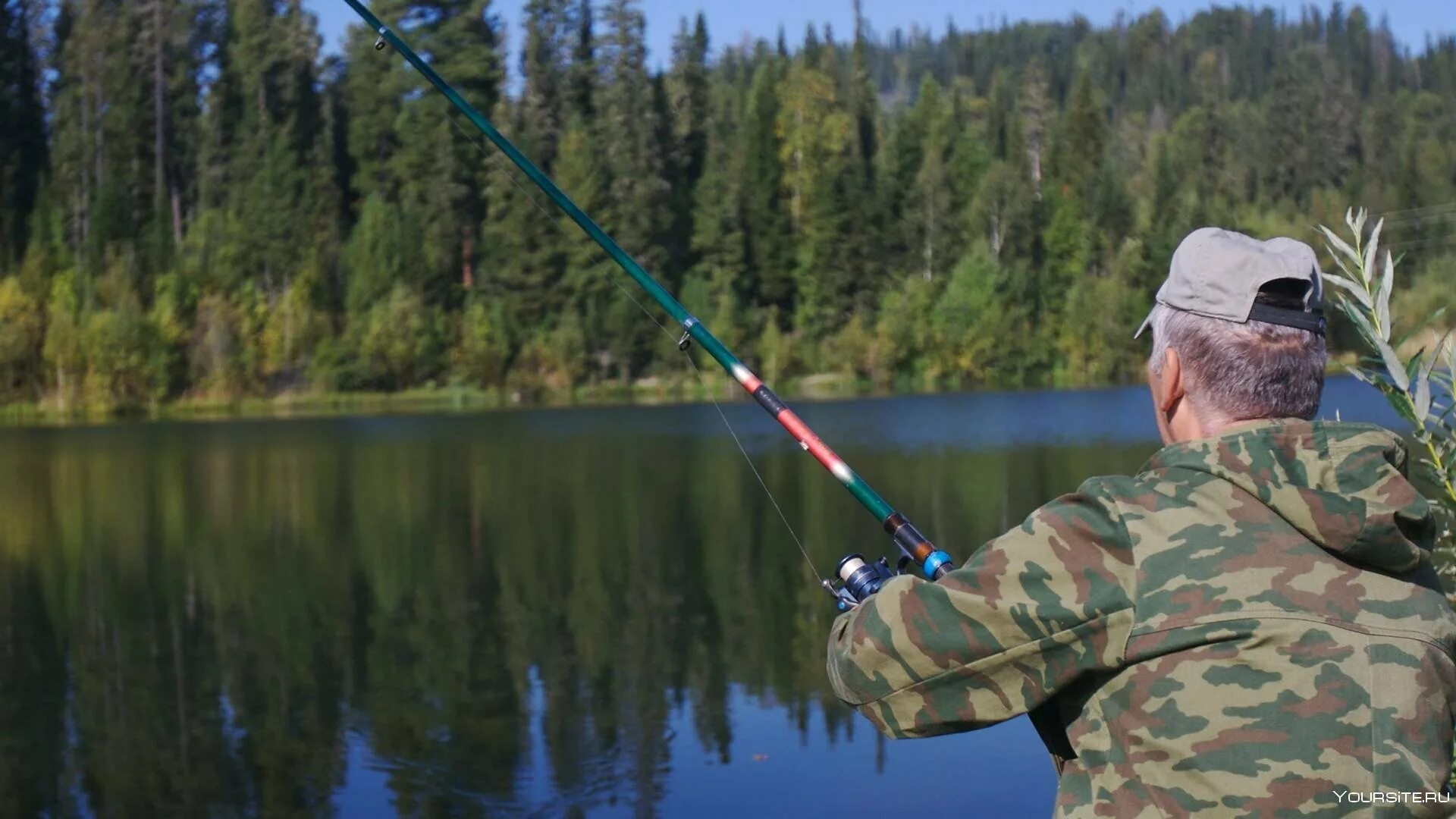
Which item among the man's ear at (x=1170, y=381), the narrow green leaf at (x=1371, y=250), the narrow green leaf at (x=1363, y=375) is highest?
the narrow green leaf at (x=1371, y=250)

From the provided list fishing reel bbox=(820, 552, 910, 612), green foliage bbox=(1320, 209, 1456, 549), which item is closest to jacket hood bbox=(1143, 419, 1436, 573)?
fishing reel bbox=(820, 552, 910, 612)

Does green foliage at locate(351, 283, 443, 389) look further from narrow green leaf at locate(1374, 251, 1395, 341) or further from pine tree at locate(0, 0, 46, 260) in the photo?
narrow green leaf at locate(1374, 251, 1395, 341)

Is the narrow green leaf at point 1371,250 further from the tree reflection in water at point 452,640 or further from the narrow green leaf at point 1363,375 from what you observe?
the tree reflection in water at point 452,640

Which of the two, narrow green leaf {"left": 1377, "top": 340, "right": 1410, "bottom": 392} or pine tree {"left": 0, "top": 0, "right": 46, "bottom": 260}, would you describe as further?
pine tree {"left": 0, "top": 0, "right": 46, "bottom": 260}

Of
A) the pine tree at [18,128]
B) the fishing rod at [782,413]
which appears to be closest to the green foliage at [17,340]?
the pine tree at [18,128]

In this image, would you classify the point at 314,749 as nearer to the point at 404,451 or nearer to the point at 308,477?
the point at 308,477

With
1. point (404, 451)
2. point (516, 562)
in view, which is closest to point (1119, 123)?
point (404, 451)

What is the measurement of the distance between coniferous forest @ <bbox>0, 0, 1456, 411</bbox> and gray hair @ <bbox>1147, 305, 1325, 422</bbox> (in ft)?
145

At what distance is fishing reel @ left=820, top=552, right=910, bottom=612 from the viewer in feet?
6.68

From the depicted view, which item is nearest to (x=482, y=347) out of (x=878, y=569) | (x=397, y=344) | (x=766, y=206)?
(x=397, y=344)

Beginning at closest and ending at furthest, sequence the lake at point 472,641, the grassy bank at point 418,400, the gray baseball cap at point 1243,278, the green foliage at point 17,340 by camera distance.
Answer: the gray baseball cap at point 1243,278
the lake at point 472,641
the grassy bank at point 418,400
the green foliage at point 17,340

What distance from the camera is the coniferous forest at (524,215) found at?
47.0 metres

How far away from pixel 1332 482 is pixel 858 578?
729 mm

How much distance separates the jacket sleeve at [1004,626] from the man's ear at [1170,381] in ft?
0.49
